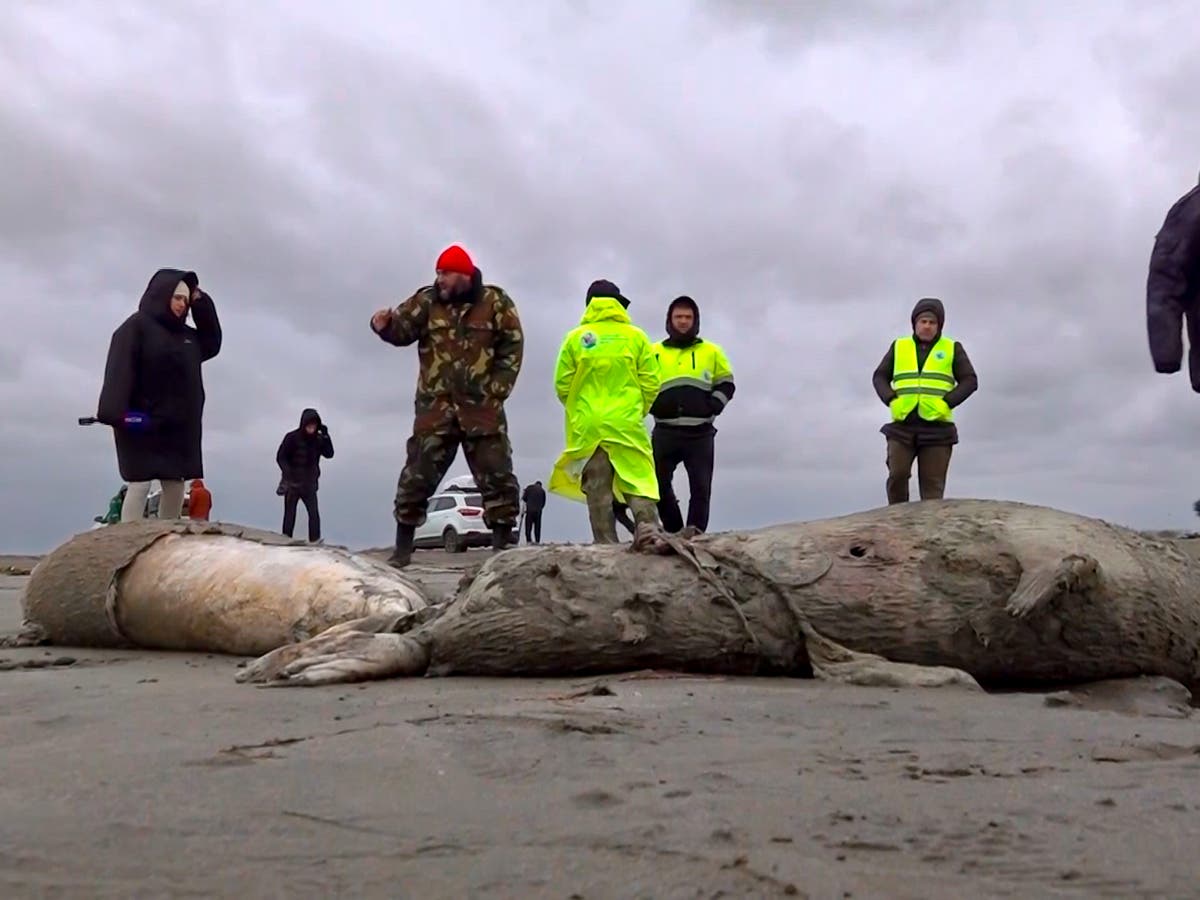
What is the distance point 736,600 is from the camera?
3.93m

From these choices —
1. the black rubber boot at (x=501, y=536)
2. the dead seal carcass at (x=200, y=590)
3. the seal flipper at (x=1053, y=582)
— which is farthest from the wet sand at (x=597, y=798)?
the black rubber boot at (x=501, y=536)

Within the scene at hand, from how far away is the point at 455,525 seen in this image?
22531 millimetres

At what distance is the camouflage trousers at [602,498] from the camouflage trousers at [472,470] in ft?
1.84

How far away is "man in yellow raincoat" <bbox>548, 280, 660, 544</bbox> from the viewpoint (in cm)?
742

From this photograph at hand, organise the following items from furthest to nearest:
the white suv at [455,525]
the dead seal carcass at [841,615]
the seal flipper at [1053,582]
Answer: the white suv at [455,525] < the dead seal carcass at [841,615] < the seal flipper at [1053,582]

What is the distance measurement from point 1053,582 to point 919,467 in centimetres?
511

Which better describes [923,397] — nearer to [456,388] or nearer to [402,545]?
[456,388]

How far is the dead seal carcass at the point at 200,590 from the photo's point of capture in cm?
464

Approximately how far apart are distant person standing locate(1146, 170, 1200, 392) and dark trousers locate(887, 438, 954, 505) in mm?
3175

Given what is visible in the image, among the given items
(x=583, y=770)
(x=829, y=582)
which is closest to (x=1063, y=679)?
(x=829, y=582)

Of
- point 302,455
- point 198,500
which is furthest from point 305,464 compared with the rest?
point 198,500

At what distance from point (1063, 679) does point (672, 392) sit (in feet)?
16.4

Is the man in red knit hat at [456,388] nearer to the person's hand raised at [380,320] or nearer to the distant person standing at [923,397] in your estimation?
the person's hand raised at [380,320]

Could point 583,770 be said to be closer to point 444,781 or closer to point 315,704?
point 444,781
